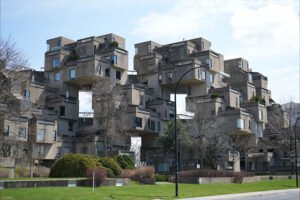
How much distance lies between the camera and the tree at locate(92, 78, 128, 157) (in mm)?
63219

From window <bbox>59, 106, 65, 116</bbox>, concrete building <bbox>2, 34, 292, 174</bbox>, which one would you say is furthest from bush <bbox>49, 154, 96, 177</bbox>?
window <bbox>59, 106, 65, 116</bbox>

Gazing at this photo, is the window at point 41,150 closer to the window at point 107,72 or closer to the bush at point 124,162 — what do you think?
the window at point 107,72

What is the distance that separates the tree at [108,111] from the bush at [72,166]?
23230 mm

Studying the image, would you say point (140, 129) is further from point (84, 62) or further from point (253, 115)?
point (253, 115)

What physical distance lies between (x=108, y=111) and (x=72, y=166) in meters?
25.8

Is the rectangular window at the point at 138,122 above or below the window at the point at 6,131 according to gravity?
above

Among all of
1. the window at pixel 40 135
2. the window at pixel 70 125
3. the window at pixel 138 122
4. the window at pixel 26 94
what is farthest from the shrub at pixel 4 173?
the window at pixel 70 125

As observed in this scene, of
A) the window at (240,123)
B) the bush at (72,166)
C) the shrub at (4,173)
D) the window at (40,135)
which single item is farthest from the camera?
the window at (240,123)

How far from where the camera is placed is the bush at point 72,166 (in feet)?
123

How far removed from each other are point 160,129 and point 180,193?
4618 cm

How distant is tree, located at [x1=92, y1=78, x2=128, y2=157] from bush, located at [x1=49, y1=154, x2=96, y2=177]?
2323cm

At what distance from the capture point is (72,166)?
37781 mm

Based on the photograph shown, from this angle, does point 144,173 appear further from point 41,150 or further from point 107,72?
point 107,72

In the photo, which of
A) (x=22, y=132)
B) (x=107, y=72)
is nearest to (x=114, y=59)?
(x=107, y=72)
